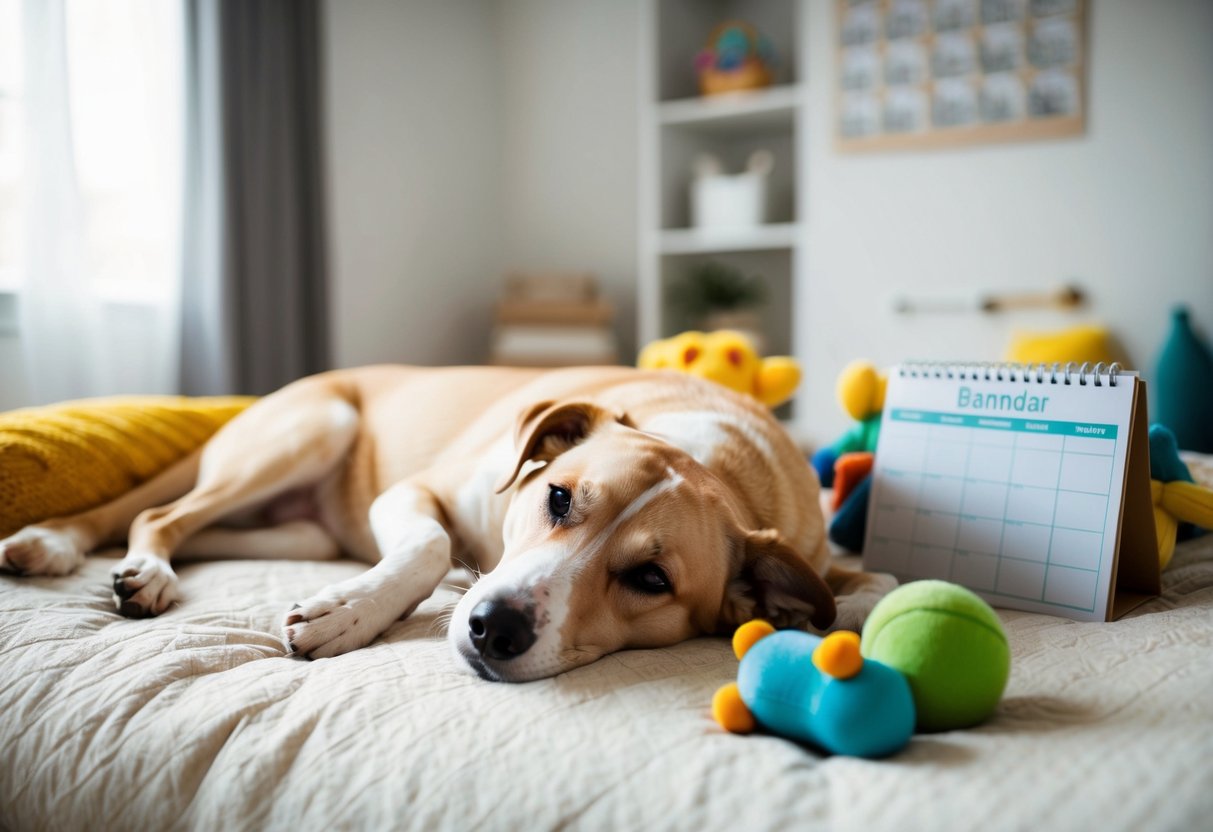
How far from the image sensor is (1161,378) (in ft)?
9.10

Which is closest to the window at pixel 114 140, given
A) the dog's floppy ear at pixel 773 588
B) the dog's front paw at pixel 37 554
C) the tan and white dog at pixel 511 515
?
the tan and white dog at pixel 511 515

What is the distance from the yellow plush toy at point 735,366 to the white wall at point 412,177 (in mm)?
1981

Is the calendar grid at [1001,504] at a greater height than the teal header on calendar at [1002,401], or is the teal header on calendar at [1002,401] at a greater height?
the teal header on calendar at [1002,401]

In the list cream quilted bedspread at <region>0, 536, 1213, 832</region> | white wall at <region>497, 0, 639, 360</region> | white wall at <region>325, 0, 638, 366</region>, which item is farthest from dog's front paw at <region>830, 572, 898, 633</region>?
white wall at <region>497, 0, 639, 360</region>

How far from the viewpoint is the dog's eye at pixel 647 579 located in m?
1.08

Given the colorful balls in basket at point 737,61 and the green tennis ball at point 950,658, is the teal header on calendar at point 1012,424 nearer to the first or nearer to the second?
the green tennis ball at point 950,658

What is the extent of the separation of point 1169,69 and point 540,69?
9.65ft

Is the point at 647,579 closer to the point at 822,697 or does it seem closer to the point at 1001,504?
the point at 822,697

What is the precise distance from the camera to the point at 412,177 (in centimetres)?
416

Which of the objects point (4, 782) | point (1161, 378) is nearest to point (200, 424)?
point (4, 782)

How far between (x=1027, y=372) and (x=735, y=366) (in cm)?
79

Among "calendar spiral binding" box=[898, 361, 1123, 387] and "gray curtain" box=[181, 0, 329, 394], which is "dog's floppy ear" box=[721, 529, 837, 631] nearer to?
"calendar spiral binding" box=[898, 361, 1123, 387]

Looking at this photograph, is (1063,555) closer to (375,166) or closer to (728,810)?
(728,810)

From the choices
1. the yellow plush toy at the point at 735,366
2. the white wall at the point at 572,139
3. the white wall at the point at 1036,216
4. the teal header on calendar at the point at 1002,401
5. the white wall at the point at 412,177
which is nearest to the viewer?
the teal header on calendar at the point at 1002,401
